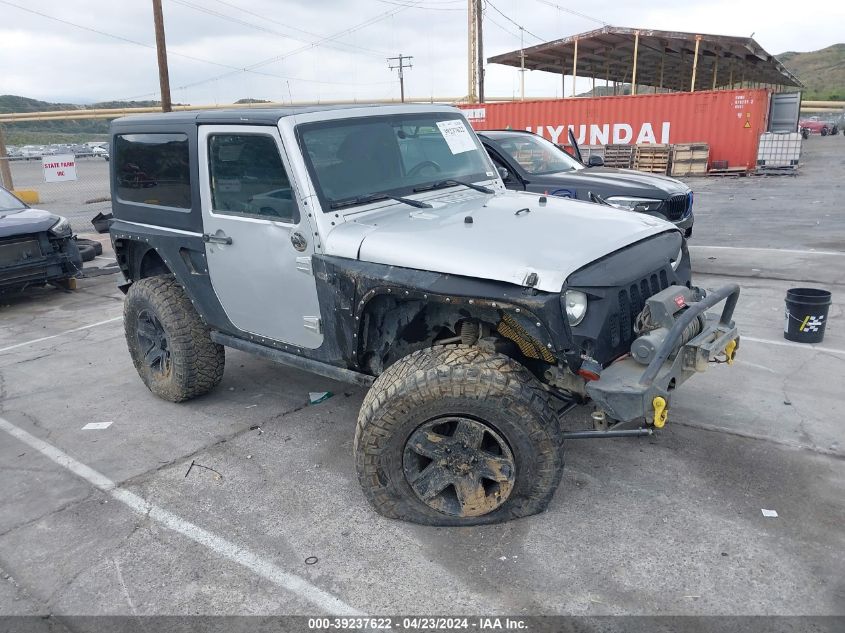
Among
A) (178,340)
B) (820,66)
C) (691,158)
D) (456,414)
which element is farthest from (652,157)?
(820,66)

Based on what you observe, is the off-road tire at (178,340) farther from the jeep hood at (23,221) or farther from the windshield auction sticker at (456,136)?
the jeep hood at (23,221)

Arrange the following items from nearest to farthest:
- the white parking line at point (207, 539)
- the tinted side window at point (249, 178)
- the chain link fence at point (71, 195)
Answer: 1. the white parking line at point (207, 539)
2. the tinted side window at point (249, 178)
3. the chain link fence at point (71, 195)

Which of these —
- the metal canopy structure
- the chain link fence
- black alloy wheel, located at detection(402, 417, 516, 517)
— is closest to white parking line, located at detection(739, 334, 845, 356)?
black alloy wheel, located at detection(402, 417, 516, 517)

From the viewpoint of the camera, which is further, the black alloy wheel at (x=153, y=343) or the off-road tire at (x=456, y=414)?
the black alloy wheel at (x=153, y=343)

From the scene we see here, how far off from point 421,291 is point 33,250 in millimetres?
7268

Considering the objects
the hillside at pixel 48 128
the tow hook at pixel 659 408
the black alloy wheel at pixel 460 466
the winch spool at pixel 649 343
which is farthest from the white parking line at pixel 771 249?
the hillside at pixel 48 128

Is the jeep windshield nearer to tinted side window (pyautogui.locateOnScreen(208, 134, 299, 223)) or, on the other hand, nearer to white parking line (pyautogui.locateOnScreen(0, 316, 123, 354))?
tinted side window (pyautogui.locateOnScreen(208, 134, 299, 223))

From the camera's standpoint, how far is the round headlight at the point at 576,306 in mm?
3069

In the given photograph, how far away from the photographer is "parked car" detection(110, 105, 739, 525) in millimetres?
3123

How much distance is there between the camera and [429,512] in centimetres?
342

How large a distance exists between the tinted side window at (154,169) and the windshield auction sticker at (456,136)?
174 cm

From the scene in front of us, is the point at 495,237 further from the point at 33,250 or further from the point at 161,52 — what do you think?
the point at 161,52

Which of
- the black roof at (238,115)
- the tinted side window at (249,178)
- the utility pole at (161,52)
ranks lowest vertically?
the tinted side window at (249,178)

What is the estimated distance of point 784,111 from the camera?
73.8ft
